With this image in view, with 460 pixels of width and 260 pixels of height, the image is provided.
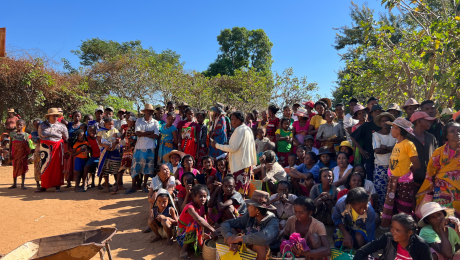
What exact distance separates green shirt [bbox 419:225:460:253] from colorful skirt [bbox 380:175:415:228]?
0.98 meters

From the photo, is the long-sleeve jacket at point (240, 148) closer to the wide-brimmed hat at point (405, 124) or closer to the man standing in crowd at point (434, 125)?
the wide-brimmed hat at point (405, 124)

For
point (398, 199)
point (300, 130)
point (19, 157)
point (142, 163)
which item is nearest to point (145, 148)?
point (142, 163)

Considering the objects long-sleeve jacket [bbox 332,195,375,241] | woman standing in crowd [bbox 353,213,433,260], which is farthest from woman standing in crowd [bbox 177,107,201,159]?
woman standing in crowd [bbox 353,213,433,260]

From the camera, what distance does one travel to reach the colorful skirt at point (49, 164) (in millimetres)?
7363

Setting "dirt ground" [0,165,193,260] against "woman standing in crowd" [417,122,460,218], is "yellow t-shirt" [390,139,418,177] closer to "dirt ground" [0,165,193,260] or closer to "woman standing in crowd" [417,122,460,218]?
"woman standing in crowd" [417,122,460,218]

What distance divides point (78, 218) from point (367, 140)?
221 inches

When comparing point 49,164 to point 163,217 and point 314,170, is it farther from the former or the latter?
point 314,170

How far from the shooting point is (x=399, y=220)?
2814 mm

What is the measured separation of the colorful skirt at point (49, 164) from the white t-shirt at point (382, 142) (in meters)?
7.27

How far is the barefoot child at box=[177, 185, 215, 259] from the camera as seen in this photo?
Answer: 4047mm

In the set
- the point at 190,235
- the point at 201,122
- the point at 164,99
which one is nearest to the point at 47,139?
the point at 201,122

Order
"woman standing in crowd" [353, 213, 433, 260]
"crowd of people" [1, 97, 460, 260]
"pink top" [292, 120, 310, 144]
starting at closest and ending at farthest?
"woman standing in crowd" [353, 213, 433, 260] → "crowd of people" [1, 97, 460, 260] → "pink top" [292, 120, 310, 144]

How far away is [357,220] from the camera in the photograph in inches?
144

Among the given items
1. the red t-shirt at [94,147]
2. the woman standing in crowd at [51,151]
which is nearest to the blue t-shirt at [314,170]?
the red t-shirt at [94,147]
